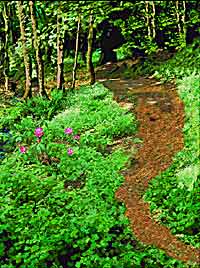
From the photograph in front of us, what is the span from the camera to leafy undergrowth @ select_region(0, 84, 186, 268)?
18.4 ft

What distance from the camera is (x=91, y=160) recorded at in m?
8.52

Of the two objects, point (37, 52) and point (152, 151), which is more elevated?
point (37, 52)

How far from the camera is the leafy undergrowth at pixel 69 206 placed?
5.62 metres

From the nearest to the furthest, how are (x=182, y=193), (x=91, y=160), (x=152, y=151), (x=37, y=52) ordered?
1. (x=182, y=193)
2. (x=91, y=160)
3. (x=152, y=151)
4. (x=37, y=52)

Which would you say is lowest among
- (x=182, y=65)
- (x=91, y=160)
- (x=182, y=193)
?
(x=182, y=193)

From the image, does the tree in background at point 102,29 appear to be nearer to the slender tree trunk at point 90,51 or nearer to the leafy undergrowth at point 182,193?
the slender tree trunk at point 90,51

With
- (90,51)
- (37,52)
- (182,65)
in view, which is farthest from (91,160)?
(90,51)

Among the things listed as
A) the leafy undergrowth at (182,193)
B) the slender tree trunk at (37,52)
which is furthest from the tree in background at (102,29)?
the leafy undergrowth at (182,193)

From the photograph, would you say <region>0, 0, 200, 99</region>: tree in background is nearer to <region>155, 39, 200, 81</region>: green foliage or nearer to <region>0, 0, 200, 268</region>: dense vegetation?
Answer: <region>0, 0, 200, 268</region>: dense vegetation

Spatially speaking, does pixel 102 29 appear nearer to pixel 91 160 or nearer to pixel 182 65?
pixel 182 65

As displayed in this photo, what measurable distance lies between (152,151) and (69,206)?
316 cm

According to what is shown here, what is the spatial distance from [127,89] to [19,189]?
320 inches

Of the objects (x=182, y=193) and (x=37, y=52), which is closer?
(x=182, y=193)

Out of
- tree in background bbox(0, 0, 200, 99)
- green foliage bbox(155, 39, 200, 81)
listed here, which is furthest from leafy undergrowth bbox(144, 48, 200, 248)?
tree in background bbox(0, 0, 200, 99)
